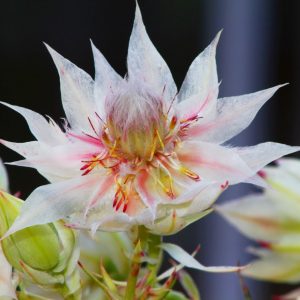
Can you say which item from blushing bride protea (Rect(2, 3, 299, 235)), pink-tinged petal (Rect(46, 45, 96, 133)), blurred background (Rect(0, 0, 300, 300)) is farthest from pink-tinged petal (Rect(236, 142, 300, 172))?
blurred background (Rect(0, 0, 300, 300))

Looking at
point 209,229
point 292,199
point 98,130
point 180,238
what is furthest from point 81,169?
point 209,229

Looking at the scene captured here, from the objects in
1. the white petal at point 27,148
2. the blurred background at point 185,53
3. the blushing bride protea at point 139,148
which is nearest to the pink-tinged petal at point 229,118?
the blushing bride protea at point 139,148

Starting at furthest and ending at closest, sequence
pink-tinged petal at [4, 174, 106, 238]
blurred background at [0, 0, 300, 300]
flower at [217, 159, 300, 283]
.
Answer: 1. blurred background at [0, 0, 300, 300]
2. flower at [217, 159, 300, 283]
3. pink-tinged petal at [4, 174, 106, 238]

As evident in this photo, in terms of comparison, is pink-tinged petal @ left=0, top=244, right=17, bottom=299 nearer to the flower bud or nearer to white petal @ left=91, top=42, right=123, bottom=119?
the flower bud

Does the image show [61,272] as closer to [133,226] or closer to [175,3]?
[133,226]

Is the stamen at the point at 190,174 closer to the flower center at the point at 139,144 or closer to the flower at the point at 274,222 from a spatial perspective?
the flower center at the point at 139,144

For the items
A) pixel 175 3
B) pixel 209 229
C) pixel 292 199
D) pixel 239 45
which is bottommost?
pixel 209 229
